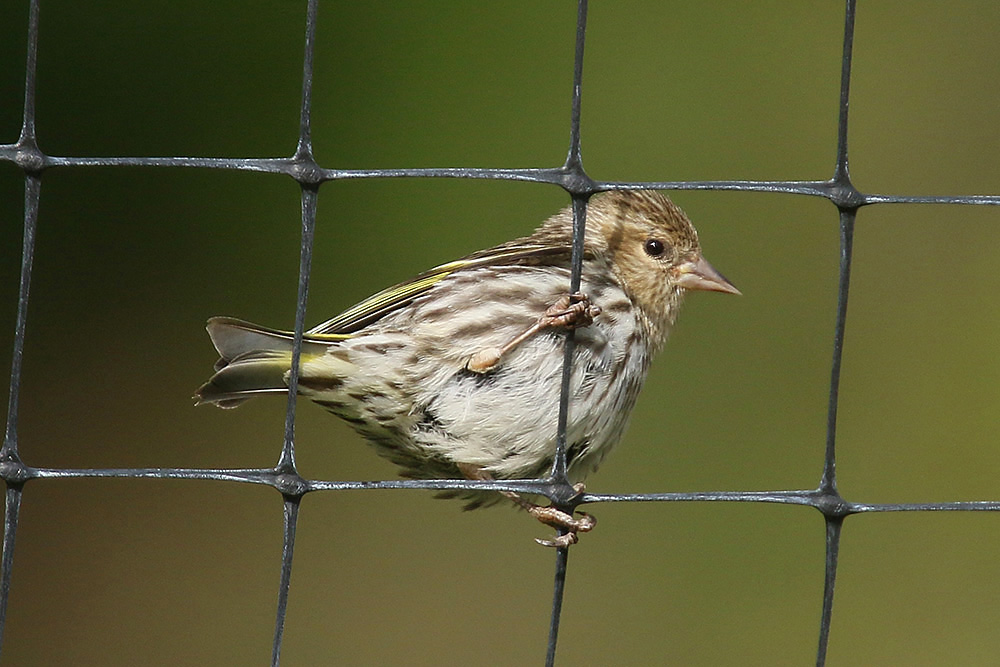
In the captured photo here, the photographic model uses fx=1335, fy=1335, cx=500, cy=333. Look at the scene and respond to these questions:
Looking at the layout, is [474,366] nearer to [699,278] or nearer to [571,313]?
[571,313]

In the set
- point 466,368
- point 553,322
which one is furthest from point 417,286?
point 553,322

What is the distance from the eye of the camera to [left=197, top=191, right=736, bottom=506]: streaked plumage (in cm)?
200

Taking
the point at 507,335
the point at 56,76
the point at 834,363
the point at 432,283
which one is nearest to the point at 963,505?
the point at 834,363

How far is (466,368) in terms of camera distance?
79.2 inches

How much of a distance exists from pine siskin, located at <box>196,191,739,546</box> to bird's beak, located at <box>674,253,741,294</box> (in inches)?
8.6

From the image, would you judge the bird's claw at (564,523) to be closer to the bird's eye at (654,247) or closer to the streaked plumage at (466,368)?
the streaked plumage at (466,368)

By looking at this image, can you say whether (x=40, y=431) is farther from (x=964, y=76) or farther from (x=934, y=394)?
(x=964, y=76)

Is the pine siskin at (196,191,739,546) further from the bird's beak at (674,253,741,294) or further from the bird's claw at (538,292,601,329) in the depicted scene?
the bird's beak at (674,253,741,294)

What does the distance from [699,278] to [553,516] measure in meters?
0.57

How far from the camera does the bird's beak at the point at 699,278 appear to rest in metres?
2.32

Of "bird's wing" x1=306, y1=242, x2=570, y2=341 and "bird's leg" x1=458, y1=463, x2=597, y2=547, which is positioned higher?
"bird's wing" x1=306, y1=242, x2=570, y2=341

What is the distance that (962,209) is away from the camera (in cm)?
368

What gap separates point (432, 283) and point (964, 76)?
2.25m

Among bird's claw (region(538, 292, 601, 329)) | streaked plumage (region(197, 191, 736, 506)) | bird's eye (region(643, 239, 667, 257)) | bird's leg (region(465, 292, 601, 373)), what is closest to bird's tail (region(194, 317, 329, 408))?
streaked plumage (region(197, 191, 736, 506))
